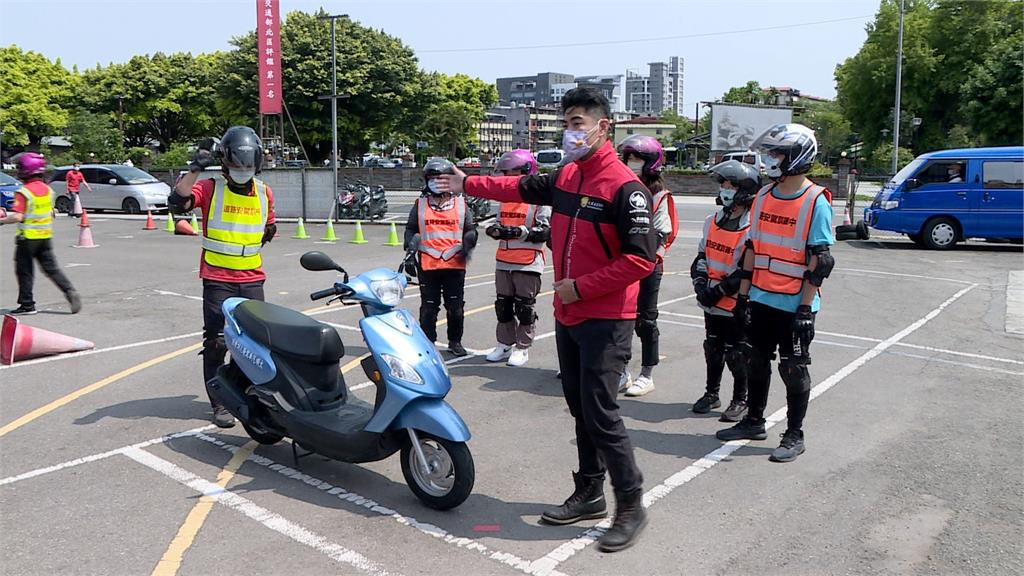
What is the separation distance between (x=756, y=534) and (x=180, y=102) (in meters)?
58.9

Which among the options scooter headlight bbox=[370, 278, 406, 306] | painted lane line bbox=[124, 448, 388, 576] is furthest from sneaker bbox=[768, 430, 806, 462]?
painted lane line bbox=[124, 448, 388, 576]

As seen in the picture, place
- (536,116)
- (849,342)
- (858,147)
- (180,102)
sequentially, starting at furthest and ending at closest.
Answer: (536,116)
(858,147)
(180,102)
(849,342)

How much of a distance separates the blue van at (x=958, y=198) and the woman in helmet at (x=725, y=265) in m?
14.4

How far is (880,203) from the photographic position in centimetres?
1920

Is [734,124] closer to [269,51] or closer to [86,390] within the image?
[269,51]

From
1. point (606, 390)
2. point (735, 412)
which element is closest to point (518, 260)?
point (735, 412)

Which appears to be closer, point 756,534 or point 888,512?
point 756,534

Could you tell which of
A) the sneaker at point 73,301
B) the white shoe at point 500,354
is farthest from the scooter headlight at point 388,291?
the sneaker at point 73,301

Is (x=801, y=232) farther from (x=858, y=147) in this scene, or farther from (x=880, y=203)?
(x=858, y=147)

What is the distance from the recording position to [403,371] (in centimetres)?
443

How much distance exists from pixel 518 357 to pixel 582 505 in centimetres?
347

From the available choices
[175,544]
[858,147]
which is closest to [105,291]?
[175,544]

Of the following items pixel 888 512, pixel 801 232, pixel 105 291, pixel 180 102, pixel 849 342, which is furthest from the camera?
pixel 180 102

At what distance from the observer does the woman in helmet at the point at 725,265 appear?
5.91 meters
